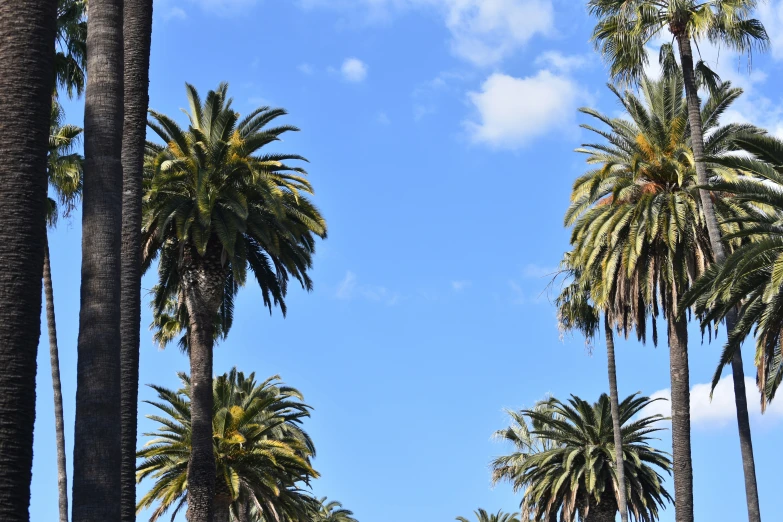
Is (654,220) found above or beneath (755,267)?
above

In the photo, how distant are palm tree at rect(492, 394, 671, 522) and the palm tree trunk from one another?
33526 mm

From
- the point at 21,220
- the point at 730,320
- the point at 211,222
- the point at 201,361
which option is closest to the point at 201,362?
the point at 201,361

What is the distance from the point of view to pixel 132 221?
15.3 metres

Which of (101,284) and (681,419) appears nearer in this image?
(101,284)

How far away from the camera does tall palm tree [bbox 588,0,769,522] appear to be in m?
25.7

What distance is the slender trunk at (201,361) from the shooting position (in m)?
28.0

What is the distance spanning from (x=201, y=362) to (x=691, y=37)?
15.8 m

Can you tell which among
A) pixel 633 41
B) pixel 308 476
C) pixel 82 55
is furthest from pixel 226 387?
pixel 633 41

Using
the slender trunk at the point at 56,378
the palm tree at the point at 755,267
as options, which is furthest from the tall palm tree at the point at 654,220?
the slender trunk at the point at 56,378

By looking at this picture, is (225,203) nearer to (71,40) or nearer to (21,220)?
(71,40)

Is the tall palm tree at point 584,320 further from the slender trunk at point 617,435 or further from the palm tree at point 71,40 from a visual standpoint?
the palm tree at point 71,40

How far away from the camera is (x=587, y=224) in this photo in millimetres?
34031

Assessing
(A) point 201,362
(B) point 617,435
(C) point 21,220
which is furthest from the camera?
(B) point 617,435

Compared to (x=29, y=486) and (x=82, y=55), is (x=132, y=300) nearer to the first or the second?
(x=29, y=486)
